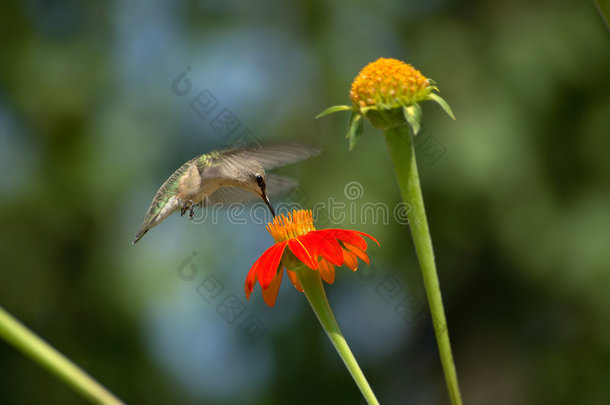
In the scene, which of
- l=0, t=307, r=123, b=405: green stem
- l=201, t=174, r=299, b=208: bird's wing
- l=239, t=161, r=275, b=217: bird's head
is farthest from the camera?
l=201, t=174, r=299, b=208: bird's wing

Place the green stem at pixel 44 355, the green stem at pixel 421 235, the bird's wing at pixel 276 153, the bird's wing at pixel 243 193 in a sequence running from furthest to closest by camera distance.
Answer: the bird's wing at pixel 243 193 < the bird's wing at pixel 276 153 < the green stem at pixel 421 235 < the green stem at pixel 44 355

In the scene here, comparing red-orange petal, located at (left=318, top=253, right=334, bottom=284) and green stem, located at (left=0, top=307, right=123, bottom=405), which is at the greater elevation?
green stem, located at (left=0, top=307, right=123, bottom=405)

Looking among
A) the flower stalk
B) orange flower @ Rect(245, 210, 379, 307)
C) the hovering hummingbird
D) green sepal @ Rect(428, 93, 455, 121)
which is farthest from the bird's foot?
green sepal @ Rect(428, 93, 455, 121)

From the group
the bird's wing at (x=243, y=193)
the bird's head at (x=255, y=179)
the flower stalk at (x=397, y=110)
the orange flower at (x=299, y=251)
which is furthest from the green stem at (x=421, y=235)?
the bird's wing at (x=243, y=193)

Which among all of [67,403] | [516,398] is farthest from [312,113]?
[67,403]

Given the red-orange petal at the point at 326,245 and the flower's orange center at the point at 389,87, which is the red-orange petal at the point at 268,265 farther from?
the flower's orange center at the point at 389,87

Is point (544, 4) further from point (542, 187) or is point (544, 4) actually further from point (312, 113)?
point (312, 113)

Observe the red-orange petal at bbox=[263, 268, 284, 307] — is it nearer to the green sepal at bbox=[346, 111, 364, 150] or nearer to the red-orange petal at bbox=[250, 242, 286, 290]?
the red-orange petal at bbox=[250, 242, 286, 290]
